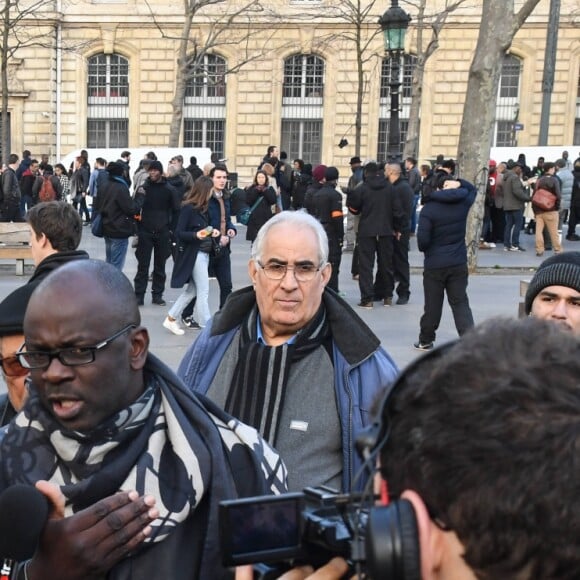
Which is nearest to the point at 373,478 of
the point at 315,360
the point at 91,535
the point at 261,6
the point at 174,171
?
the point at 91,535

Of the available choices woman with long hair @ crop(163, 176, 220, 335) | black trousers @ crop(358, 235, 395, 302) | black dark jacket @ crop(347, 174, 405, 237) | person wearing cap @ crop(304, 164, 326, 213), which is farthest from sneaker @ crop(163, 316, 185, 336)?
person wearing cap @ crop(304, 164, 326, 213)

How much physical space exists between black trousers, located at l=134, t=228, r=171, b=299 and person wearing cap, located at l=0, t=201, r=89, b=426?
248 inches

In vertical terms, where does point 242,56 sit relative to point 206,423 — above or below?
above

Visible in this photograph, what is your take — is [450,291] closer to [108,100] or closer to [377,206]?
[377,206]

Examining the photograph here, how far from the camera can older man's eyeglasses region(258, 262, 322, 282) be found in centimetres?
322

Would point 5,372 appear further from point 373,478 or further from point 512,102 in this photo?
point 512,102

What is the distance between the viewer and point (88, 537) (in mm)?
1667

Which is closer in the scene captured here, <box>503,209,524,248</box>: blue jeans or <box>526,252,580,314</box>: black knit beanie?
<box>526,252,580,314</box>: black knit beanie

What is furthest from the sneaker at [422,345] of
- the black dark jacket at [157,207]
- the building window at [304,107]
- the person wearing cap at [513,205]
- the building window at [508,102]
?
the building window at [508,102]

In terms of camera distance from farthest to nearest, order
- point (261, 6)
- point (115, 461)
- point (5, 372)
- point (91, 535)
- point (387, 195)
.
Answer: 1. point (261, 6)
2. point (387, 195)
3. point (5, 372)
4. point (115, 461)
5. point (91, 535)

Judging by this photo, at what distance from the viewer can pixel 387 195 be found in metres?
11.9

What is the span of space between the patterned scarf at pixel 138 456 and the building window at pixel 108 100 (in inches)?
1482

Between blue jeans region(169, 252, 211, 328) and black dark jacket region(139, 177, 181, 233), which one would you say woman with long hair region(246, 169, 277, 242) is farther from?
blue jeans region(169, 252, 211, 328)

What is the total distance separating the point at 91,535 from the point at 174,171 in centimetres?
1393
